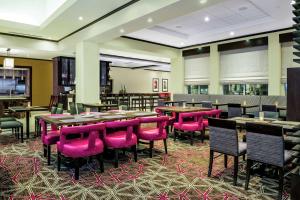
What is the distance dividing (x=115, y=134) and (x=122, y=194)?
4.77 ft

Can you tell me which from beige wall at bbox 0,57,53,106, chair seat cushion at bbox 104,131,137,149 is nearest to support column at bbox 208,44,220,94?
chair seat cushion at bbox 104,131,137,149

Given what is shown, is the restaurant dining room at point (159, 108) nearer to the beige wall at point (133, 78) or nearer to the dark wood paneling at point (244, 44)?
the dark wood paneling at point (244, 44)

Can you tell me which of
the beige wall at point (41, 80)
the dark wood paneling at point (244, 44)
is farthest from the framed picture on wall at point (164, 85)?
the dark wood paneling at point (244, 44)

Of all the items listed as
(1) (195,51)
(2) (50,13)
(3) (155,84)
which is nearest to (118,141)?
(2) (50,13)

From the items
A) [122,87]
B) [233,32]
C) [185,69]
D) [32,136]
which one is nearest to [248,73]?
[233,32]

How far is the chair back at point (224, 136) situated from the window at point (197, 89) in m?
7.23

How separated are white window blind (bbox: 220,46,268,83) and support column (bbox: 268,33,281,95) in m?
0.30

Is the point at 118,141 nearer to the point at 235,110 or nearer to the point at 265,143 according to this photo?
the point at 265,143

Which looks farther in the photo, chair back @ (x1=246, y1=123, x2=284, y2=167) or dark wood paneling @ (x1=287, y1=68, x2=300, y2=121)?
chair back @ (x1=246, y1=123, x2=284, y2=167)

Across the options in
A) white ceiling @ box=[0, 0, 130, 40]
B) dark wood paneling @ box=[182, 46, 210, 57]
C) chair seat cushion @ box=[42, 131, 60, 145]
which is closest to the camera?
chair seat cushion @ box=[42, 131, 60, 145]

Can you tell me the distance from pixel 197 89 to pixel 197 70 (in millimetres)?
A: 896

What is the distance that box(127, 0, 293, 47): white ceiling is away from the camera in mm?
5809

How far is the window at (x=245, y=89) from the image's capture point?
843cm

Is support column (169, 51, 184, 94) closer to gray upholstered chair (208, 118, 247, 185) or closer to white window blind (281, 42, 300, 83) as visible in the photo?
white window blind (281, 42, 300, 83)
